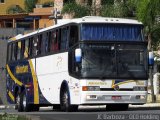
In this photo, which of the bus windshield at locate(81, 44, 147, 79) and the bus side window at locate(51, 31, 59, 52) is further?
the bus side window at locate(51, 31, 59, 52)

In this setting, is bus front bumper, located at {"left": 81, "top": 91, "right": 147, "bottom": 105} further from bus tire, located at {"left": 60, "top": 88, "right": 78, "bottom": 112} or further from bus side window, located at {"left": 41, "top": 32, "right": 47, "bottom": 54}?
bus side window, located at {"left": 41, "top": 32, "right": 47, "bottom": 54}

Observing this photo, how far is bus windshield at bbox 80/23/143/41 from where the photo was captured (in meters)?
25.1

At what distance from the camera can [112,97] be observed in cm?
2484

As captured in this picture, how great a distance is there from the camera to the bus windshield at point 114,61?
2478 centimetres

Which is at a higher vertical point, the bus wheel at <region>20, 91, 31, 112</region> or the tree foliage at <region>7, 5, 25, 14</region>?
the bus wheel at <region>20, 91, 31, 112</region>

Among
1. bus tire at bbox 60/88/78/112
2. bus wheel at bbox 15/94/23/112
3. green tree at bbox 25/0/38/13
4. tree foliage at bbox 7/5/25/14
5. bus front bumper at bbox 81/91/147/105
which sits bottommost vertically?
tree foliage at bbox 7/5/25/14

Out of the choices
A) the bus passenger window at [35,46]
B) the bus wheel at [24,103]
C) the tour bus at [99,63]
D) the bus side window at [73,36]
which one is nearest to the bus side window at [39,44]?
the bus passenger window at [35,46]

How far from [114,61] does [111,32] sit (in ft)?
3.99

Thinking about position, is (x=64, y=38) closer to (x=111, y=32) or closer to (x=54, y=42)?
(x=54, y=42)

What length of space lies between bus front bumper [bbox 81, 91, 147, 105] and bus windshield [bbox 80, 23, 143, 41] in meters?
2.05

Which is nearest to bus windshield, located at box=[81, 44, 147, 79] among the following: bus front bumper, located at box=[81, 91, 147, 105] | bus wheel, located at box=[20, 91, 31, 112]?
bus front bumper, located at box=[81, 91, 147, 105]

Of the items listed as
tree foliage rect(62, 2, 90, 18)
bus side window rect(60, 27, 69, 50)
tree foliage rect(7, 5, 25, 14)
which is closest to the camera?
bus side window rect(60, 27, 69, 50)

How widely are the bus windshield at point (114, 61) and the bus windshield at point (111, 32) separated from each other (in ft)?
1.09

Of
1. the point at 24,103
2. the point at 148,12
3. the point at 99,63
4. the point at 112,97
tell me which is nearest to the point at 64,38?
the point at 99,63
